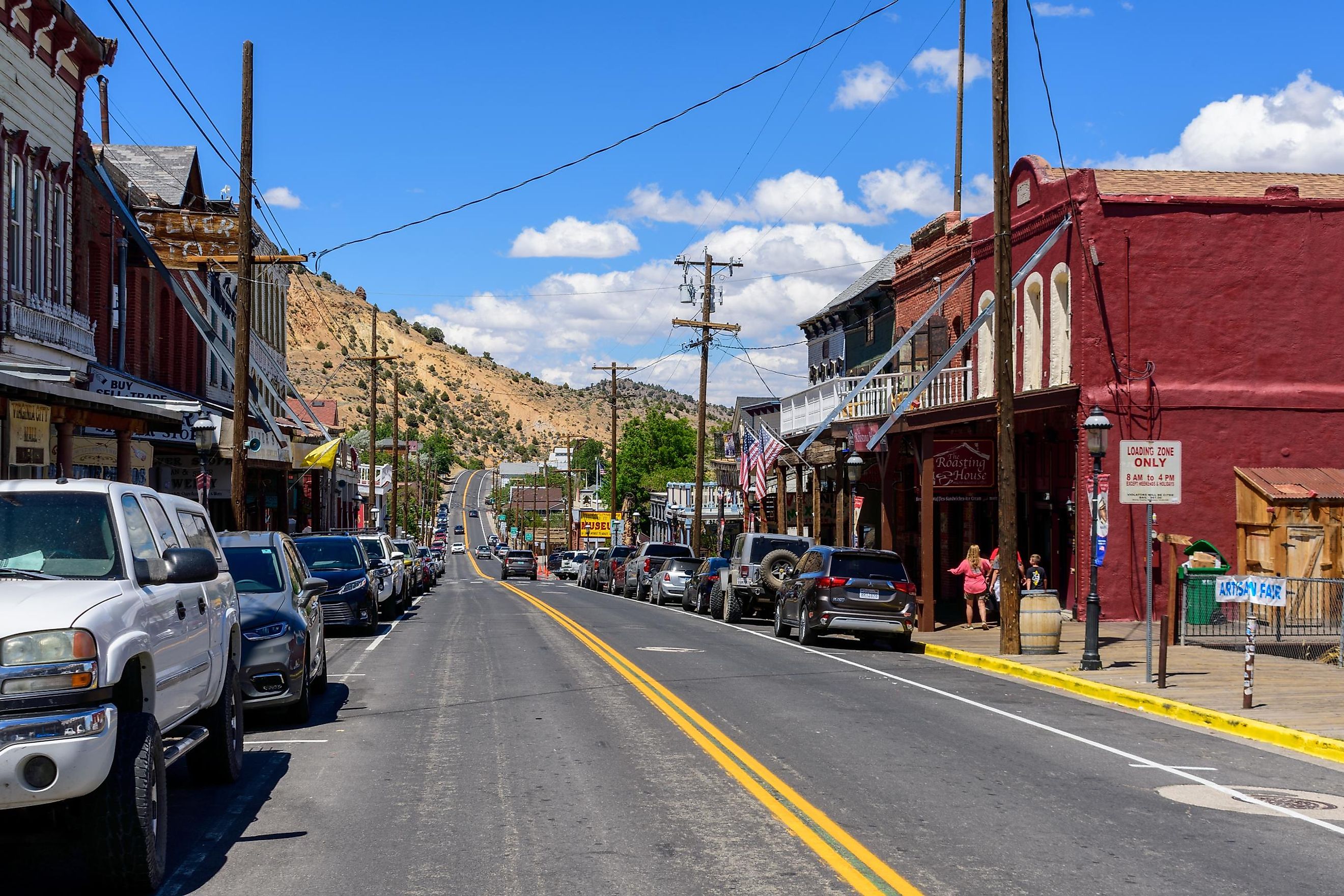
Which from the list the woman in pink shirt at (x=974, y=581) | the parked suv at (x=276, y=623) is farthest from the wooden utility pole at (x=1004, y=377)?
Result: the parked suv at (x=276, y=623)

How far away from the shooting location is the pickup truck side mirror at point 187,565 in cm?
753

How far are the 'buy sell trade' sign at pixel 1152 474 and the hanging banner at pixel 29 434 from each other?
14.1m

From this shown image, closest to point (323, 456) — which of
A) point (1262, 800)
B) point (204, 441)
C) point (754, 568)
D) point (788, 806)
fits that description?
point (204, 441)

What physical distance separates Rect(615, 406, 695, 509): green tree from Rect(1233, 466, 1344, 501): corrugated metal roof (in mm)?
75214

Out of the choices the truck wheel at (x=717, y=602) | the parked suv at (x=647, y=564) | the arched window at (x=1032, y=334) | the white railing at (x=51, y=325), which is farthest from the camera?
the parked suv at (x=647, y=564)

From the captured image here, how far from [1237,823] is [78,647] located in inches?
287

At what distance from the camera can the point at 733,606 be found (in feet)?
100

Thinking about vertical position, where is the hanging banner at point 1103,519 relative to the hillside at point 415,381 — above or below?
below

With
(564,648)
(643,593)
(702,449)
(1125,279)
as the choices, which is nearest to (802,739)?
(564,648)

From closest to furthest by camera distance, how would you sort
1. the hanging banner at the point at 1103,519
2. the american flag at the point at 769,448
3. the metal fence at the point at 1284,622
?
the metal fence at the point at 1284,622
the hanging banner at the point at 1103,519
the american flag at the point at 769,448

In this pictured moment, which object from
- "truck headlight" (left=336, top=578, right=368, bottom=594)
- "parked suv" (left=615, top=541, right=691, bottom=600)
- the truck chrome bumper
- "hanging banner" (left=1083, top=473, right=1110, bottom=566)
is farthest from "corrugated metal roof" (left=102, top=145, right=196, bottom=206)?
the truck chrome bumper

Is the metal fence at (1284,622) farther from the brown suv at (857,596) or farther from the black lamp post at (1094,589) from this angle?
the brown suv at (857,596)

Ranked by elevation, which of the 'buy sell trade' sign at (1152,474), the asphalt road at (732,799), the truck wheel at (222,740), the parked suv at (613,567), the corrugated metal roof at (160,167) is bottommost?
the parked suv at (613,567)

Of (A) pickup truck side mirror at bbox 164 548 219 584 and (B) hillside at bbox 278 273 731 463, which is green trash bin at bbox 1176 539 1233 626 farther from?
(B) hillside at bbox 278 273 731 463
